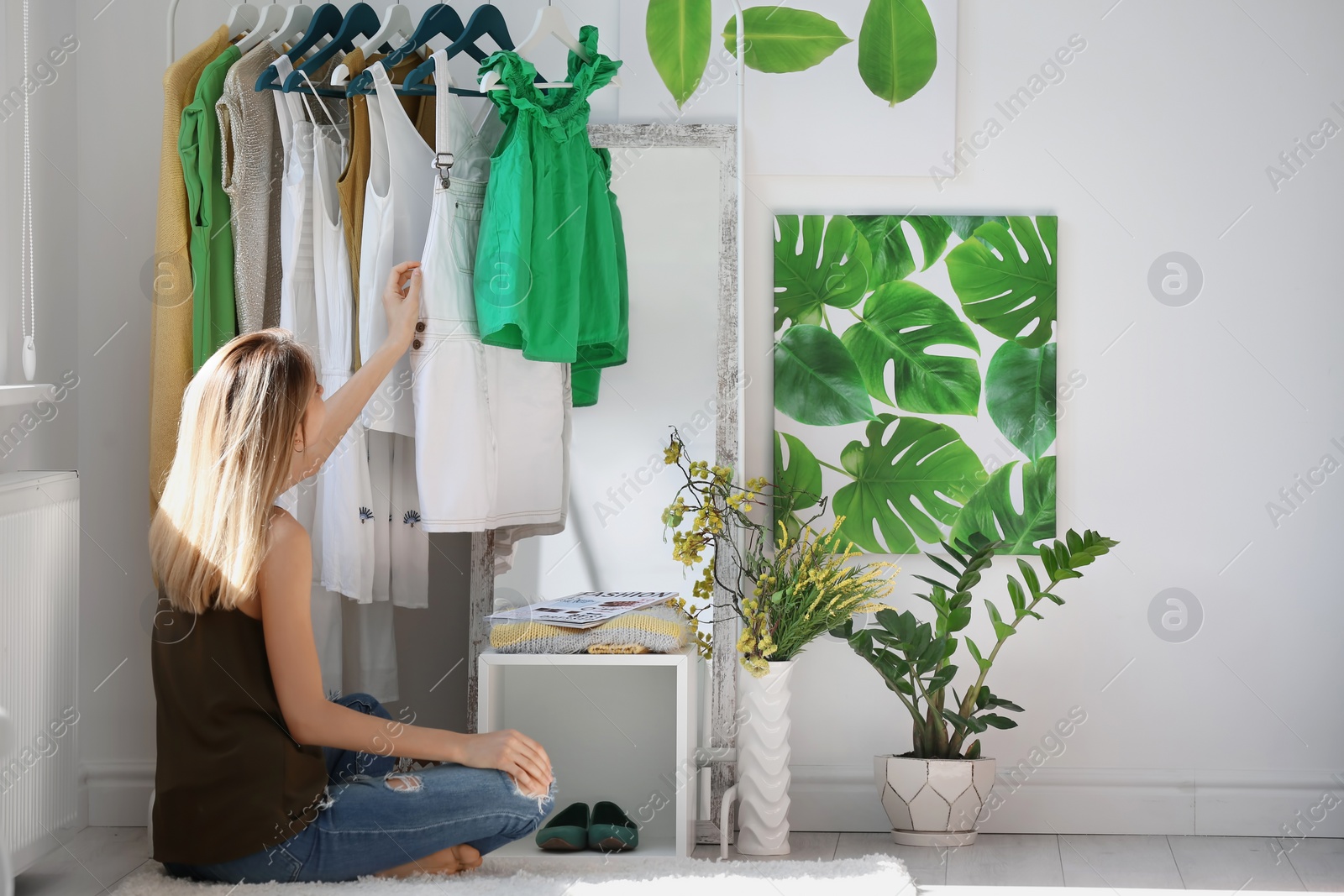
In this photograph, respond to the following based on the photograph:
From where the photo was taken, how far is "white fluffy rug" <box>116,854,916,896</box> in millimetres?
1858

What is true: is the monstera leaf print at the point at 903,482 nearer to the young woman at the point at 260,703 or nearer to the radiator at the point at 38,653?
the young woman at the point at 260,703

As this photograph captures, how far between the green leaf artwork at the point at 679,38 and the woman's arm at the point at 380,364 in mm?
771

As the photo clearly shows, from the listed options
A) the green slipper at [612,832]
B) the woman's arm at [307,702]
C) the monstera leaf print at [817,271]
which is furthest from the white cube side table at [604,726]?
the monstera leaf print at [817,271]

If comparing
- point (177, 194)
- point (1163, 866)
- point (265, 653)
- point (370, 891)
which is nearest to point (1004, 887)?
point (1163, 866)

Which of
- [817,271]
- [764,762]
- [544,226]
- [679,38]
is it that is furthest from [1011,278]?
[764,762]

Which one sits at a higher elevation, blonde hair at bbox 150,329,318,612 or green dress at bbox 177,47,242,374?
green dress at bbox 177,47,242,374

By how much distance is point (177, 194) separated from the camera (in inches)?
96.3

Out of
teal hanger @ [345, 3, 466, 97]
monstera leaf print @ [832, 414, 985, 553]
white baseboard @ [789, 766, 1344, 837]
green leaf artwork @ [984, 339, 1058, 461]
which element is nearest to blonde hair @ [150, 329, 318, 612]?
teal hanger @ [345, 3, 466, 97]

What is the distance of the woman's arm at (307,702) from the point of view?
182 centimetres

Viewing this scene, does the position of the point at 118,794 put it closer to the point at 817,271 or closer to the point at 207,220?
the point at 207,220

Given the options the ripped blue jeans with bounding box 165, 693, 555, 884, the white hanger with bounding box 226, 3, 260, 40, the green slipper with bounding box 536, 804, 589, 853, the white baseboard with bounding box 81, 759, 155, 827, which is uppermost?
the white hanger with bounding box 226, 3, 260, 40

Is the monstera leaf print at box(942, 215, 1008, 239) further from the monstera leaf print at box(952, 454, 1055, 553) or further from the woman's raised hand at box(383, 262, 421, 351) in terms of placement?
the woman's raised hand at box(383, 262, 421, 351)

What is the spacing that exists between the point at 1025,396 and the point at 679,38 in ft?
3.78

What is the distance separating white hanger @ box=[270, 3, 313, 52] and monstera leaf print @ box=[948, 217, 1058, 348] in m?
1.53
